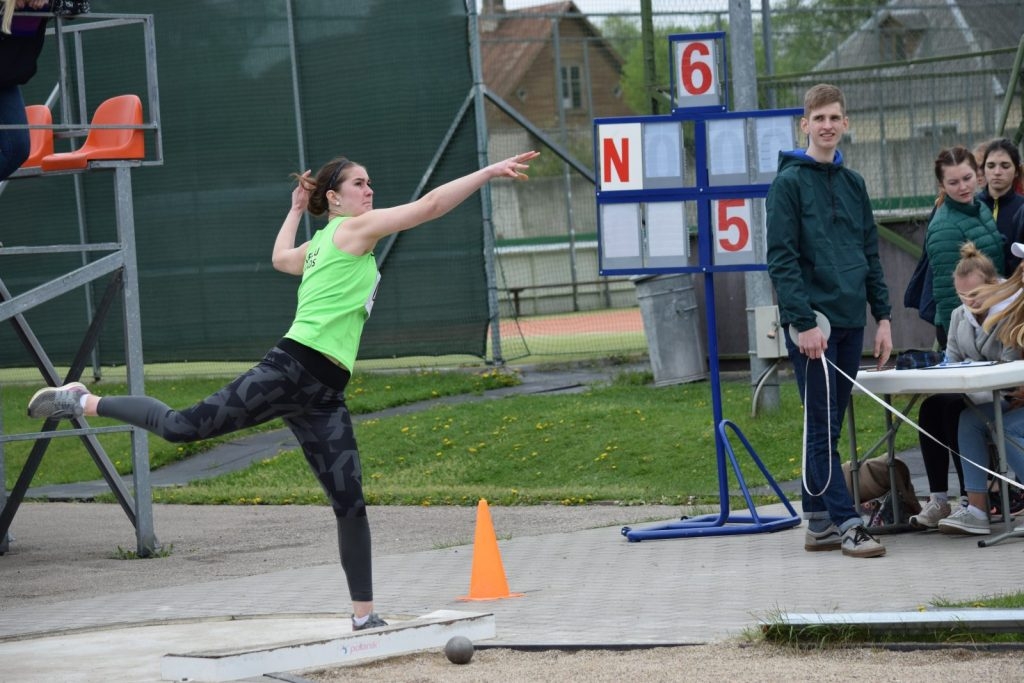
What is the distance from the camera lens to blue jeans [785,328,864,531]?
790 cm

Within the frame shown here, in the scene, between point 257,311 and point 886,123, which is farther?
point 257,311

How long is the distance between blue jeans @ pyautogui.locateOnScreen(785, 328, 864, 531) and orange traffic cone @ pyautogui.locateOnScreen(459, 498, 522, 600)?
5.62 ft

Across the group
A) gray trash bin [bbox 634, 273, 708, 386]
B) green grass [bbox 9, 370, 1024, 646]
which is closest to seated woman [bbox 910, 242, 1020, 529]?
green grass [bbox 9, 370, 1024, 646]

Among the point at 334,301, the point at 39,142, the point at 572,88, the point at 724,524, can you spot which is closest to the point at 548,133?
the point at 572,88

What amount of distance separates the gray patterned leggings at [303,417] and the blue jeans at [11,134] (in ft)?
9.30

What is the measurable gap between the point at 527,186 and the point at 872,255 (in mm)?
24813

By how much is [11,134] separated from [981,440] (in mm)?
5548

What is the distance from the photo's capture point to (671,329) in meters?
15.2

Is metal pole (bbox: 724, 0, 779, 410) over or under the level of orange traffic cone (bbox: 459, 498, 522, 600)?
over

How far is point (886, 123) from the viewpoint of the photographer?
16.0 meters

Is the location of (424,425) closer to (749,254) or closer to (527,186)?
(749,254)

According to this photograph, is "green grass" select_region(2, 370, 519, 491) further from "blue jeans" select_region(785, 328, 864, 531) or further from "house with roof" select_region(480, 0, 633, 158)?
"blue jeans" select_region(785, 328, 864, 531)

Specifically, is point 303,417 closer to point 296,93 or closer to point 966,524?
point 966,524

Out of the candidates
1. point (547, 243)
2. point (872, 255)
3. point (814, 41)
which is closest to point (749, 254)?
point (872, 255)
